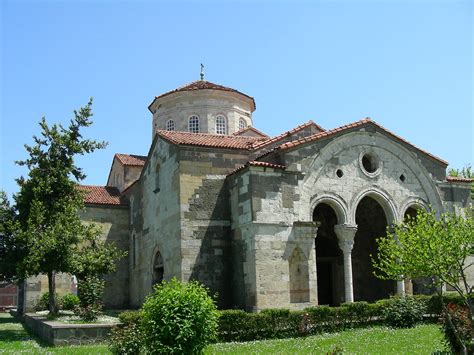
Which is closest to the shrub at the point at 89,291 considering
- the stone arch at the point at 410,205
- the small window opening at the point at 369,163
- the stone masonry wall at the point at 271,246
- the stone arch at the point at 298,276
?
the stone masonry wall at the point at 271,246

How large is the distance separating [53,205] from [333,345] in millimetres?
11793

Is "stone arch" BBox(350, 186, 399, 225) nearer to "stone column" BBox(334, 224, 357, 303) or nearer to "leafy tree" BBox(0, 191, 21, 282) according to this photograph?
"stone column" BBox(334, 224, 357, 303)

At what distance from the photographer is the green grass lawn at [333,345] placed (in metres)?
13.0

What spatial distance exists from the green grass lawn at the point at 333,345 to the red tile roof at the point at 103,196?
1142cm

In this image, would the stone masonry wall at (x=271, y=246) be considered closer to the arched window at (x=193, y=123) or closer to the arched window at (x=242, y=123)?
the arched window at (x=193, y=123)

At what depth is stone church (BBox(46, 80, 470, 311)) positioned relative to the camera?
61.3 feet

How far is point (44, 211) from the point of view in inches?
770

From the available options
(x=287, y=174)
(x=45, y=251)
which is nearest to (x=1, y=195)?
(x=45, y=251)

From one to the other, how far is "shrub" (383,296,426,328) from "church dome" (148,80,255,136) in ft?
46.4

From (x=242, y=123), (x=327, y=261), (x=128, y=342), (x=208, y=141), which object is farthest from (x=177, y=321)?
(x=242, y=123)

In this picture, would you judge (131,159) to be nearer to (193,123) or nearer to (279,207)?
(193,123)

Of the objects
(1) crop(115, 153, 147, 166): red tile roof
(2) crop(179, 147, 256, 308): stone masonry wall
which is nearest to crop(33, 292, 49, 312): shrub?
(1) crop(115, 153, 147, 166): red tile roof

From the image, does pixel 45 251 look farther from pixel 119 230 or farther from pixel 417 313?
pixel 417 313

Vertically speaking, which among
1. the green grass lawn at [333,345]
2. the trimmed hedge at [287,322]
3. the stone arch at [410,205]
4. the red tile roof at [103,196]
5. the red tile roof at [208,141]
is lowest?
the green grass lawn at [333,345]
